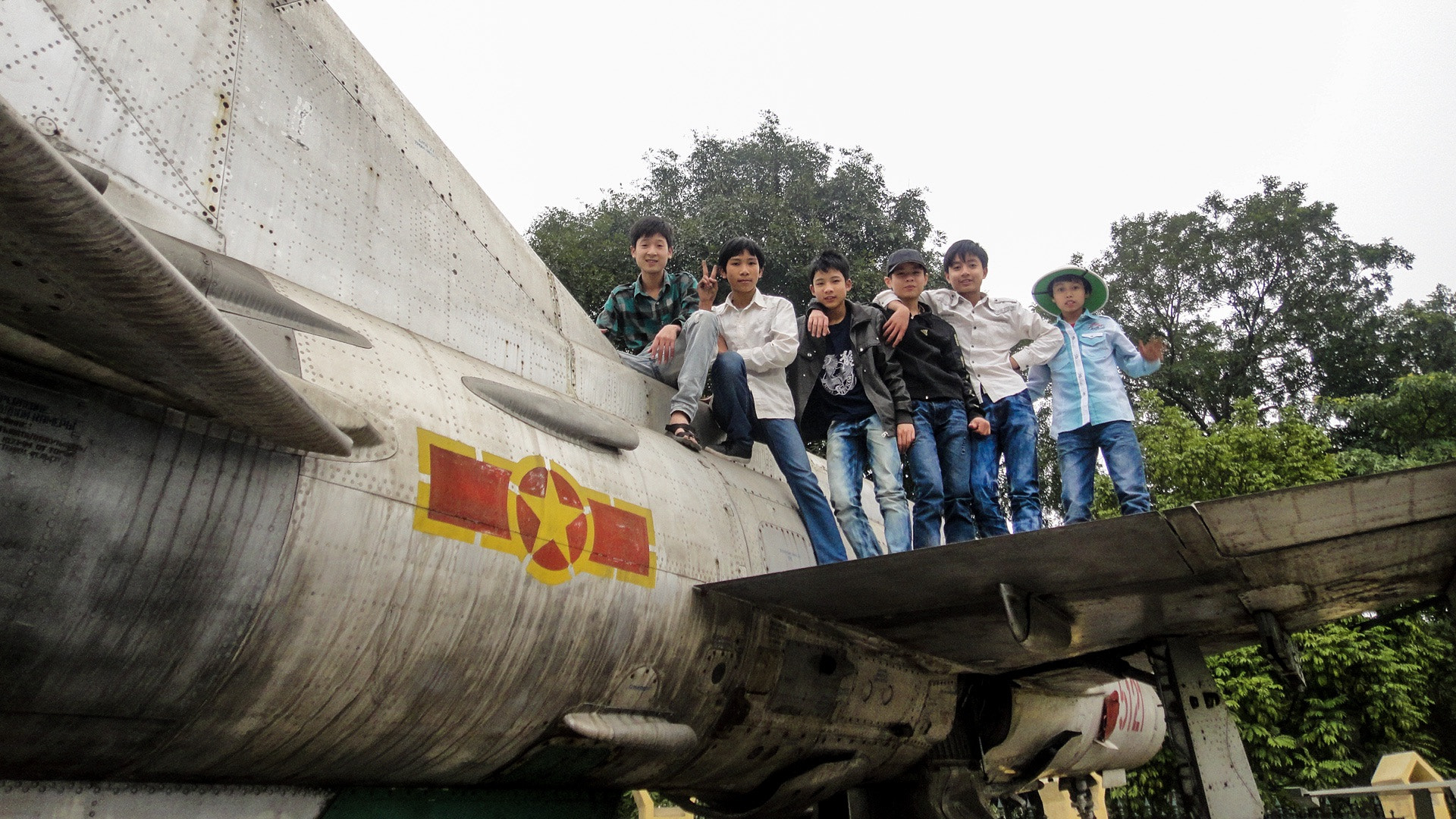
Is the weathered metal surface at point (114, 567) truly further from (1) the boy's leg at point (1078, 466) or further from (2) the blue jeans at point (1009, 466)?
(1) the boy's leg at point (1078, 466)

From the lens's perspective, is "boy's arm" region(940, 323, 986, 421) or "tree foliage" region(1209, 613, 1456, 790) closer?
"boy's arm" region(940, 323, 986, 421)

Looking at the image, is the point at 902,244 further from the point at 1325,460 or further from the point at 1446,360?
the point at 1446,360

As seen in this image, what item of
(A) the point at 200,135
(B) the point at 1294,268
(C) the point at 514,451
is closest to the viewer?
(A) the point at 200,135

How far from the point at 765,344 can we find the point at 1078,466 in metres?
2.04

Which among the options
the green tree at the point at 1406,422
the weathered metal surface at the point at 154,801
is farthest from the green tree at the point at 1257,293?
the weathered metal surface at the point at 154,801

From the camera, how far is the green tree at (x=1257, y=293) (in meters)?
25.6

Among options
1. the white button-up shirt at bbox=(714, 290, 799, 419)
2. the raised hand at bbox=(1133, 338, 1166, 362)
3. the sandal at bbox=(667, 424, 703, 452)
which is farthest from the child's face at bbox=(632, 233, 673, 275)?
the raised hand at bbox=(1133, 338, 1166, 362)

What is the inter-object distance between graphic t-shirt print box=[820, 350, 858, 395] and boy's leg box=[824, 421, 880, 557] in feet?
0.67

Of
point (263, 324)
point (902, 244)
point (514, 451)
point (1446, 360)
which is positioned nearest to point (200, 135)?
point (263, 324)

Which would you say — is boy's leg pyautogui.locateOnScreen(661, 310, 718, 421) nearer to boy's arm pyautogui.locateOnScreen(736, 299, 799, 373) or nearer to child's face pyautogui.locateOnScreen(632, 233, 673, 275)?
boy's arm pyautogui.locateOnScreen(736, 299, 799, 373)

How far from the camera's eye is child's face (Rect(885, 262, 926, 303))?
20.2 feet

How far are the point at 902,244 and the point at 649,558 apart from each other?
1666 cm

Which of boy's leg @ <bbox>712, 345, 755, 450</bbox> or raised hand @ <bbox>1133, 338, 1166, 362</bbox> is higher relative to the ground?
raised hand @ <bbox>1133, 338, 1166, 362</bbox>

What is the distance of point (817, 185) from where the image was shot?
2136cm
